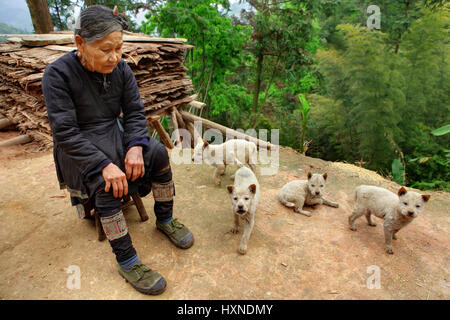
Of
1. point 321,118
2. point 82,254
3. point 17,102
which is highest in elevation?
point 17,102

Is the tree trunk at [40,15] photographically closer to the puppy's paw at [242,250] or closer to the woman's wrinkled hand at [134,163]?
the woman's wrinkled hand at [134,163]

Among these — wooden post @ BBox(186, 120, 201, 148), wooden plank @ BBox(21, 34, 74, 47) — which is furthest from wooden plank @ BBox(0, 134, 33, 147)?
wooden post @ BBox(186, 120, 201, 148)

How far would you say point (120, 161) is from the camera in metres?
2.30

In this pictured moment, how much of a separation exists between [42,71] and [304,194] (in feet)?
14.9

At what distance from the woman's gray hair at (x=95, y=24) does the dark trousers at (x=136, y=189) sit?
103cm

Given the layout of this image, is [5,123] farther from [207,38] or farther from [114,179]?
[114,179]

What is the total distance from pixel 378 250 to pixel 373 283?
540 millimetres

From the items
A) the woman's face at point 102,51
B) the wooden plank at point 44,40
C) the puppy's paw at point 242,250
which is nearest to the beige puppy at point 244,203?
the puppy's paw at point 242,250

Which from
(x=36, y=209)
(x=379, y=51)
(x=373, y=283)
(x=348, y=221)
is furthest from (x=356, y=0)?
(x=36, y=209)

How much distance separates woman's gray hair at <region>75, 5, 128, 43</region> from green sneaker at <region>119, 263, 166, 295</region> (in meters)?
1.95

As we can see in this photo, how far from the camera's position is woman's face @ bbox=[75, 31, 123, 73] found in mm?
1983

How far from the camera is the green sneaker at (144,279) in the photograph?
6.98ft

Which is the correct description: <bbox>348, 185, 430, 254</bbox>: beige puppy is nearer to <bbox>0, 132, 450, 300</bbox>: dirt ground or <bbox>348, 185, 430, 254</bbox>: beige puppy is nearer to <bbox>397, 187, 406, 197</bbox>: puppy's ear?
<bbox>397, 187, 406, 197</bbox>: puppy's ear

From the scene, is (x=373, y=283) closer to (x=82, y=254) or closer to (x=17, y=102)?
(x=82, y=254)
